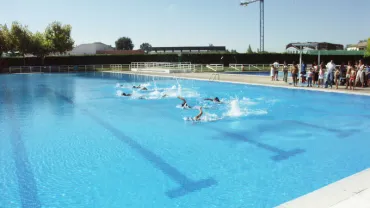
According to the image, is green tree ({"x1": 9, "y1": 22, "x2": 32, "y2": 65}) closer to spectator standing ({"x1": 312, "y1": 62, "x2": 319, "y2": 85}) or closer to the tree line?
the tree line

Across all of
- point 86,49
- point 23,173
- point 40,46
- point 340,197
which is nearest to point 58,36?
point 40,46

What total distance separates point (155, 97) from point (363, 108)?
10.7 metres

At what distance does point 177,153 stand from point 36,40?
4306 cm

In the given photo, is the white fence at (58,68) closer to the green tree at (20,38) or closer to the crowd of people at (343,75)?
the green tree at (20,38)

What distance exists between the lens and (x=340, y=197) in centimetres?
477

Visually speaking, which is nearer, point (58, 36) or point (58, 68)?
point (58, 68)

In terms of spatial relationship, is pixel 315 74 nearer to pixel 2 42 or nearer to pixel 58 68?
pixel 58 68

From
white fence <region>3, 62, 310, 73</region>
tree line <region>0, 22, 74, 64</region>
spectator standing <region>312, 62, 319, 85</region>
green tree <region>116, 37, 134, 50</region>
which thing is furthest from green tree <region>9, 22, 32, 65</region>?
green tree <region>116, 37, 134, 50</region>

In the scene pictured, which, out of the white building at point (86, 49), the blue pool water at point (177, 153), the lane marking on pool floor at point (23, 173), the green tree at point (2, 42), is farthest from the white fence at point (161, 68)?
the white building at point (86, 49)

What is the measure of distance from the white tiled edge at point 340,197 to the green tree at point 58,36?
48418 millimetres

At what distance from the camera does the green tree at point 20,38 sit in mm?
42812

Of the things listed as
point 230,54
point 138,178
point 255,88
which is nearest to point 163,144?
point 138,178

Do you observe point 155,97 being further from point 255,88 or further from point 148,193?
point 148,193

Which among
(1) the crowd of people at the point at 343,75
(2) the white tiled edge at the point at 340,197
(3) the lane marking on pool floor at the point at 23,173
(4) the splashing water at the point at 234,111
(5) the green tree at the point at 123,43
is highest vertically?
(5) the green tree at the point at 123,43
